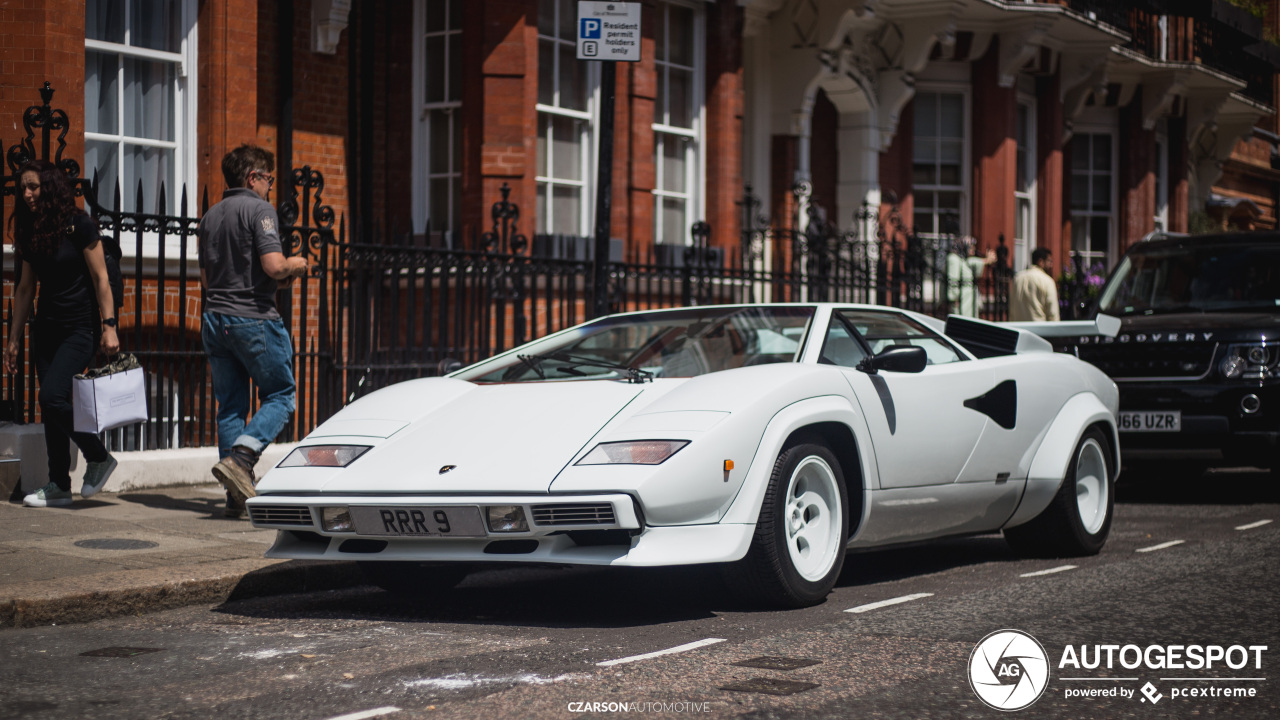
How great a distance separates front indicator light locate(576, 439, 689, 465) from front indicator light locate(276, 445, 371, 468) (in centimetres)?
97

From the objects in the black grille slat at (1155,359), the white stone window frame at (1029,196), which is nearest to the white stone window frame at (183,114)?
the black grille slat at (1155,359)

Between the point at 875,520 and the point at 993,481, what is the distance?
1.03 metres

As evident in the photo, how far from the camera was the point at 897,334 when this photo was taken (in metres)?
7.16

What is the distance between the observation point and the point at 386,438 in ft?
19.4

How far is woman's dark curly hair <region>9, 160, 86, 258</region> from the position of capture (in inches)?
313

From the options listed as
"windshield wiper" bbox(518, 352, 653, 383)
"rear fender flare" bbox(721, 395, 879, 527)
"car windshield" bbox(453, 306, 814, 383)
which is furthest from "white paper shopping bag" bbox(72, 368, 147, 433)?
"rear fender flare" bbox(721, 395, 879, 527)

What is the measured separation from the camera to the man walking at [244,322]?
7.88m

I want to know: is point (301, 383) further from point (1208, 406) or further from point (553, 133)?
point (1208, 406)

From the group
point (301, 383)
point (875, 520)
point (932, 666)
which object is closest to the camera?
point (932, 666)

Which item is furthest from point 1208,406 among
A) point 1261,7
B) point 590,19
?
point 1261,7

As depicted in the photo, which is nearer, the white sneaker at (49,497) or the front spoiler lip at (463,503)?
the front spoiler lip at (463,503)

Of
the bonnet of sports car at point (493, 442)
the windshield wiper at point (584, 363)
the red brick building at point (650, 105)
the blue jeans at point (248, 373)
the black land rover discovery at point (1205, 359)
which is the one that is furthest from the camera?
the red brick building at point (650, 105)
